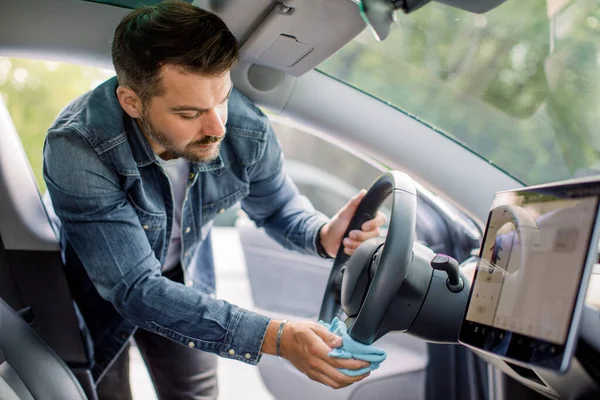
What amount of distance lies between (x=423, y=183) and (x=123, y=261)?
71cm

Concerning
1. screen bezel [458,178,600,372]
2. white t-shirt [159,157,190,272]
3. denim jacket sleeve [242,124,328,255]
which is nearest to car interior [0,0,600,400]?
screen bezel [458,178,600,372]

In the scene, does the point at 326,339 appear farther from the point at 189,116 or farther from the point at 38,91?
the point at 38,91

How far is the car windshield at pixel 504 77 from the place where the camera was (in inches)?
45.8

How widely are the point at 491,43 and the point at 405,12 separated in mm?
418

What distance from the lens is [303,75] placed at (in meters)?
1.50

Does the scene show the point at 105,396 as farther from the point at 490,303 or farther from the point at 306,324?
the point at 490,303

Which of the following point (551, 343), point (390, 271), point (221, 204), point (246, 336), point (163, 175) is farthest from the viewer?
point (221, 204)

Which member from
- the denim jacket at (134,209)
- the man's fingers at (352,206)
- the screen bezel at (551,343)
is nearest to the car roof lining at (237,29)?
the denim jacket at (134,209)

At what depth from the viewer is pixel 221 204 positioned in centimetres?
155

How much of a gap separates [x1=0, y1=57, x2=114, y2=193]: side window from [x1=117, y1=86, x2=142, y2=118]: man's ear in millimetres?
176

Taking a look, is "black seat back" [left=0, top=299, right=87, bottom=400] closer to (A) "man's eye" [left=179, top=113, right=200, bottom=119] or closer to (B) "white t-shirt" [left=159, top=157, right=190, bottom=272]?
(B) "white t-shirt" [left=159, top=157, right=190, bottom=272]

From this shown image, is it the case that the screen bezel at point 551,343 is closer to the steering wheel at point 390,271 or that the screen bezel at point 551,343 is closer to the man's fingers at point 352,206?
the steering wheel at point 390,271

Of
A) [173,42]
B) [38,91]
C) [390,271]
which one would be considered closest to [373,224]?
[390,271]

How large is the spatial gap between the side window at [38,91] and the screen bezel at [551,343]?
986 millimetres
